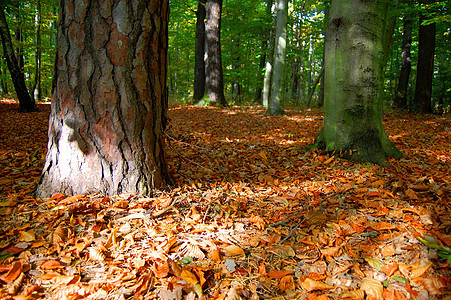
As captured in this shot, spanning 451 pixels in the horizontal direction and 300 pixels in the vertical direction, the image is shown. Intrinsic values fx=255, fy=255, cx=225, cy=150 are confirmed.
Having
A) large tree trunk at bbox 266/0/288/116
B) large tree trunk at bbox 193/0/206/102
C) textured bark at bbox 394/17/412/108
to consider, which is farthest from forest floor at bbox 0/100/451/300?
textured bark at bbox 394/17/412/108

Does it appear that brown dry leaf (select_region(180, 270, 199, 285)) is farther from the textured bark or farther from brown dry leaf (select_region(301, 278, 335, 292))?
the textured bark

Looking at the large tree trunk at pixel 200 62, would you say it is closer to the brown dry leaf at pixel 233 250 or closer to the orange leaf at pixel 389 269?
the brown dry leaf at pixel 233 250

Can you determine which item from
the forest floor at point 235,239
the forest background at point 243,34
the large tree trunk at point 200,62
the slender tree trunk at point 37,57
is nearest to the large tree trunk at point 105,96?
the forest floor at point 235,239

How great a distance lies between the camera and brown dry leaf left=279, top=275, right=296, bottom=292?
54.7 inches

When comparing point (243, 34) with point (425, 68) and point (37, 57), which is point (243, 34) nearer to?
point (425, 68)

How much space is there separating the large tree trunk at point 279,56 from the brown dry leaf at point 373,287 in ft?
25.6

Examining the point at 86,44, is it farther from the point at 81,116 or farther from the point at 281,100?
the point at 281,100

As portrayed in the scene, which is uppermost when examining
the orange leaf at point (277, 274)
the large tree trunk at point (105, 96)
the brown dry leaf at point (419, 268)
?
the large tree trunk at point (105, 96)

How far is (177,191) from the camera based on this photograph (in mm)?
2379

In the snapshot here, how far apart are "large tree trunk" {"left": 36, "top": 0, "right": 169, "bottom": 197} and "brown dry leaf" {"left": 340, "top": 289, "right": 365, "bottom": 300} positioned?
1.63m

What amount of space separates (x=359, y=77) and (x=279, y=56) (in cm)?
541

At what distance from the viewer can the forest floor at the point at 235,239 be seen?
1.33 meters

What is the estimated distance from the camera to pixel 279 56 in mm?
8422

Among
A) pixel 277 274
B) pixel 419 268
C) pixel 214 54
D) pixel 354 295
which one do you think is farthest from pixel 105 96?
pixel 214 54
